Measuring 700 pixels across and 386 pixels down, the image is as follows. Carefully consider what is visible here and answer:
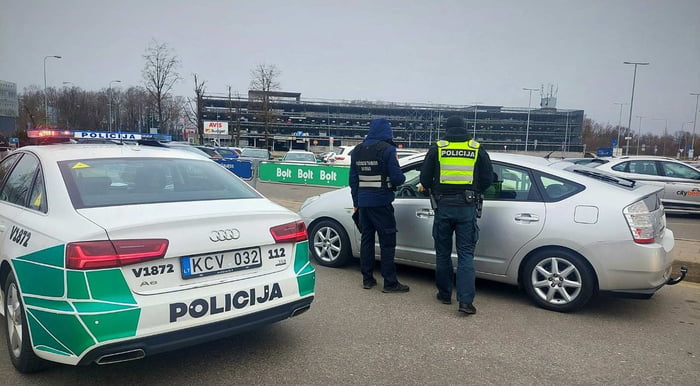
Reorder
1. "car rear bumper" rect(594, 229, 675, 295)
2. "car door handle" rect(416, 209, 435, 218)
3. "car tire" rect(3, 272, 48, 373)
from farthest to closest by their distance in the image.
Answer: "car door handle" rect(416, 209, 435, 218)
"car rear bumper" rect(594, 229, 675, 295)
"car tire" rect(3, 272, 48, 373)

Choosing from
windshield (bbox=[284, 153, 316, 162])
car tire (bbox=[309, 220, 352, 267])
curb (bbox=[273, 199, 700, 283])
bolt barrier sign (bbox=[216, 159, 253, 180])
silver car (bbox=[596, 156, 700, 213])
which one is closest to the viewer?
curb (bbox=[273, 199, 700, 283])

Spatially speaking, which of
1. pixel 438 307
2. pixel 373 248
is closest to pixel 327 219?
pixel 373 248

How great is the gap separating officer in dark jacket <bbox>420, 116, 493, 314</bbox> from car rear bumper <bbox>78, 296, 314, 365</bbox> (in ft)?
6.13

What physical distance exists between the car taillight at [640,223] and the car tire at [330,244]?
124 inches

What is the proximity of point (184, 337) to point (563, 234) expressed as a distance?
3560 mm

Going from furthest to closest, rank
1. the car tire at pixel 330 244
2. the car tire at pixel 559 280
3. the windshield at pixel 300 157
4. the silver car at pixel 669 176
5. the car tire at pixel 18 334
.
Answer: the windshield at pixel 300 157
the silver car at pixel 669 176
the car tire at pixel 330 244
the car tire at pixel 559 280
the car tire at pixel 18 334

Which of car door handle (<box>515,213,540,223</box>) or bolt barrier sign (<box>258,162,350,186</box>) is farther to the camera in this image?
bolt barrier sign (<box>258,162,350,186</box>)

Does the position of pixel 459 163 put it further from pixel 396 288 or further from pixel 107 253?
pixel 107 253

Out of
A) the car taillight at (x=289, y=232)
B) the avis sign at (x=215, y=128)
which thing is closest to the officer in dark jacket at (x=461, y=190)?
the car taillight at (x=289, y=232)

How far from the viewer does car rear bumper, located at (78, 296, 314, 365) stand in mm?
2699

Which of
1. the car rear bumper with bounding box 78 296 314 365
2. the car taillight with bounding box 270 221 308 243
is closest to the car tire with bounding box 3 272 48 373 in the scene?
the car rear bumper with bounding box 78 296 314 365

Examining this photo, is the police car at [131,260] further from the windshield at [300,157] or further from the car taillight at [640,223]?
the windshield at [300,157]

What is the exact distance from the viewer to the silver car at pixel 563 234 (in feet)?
14.6

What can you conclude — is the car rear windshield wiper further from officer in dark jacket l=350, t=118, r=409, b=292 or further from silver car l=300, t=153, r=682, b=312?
officer in dark jacket l=350, t=118, r=409, b=292
